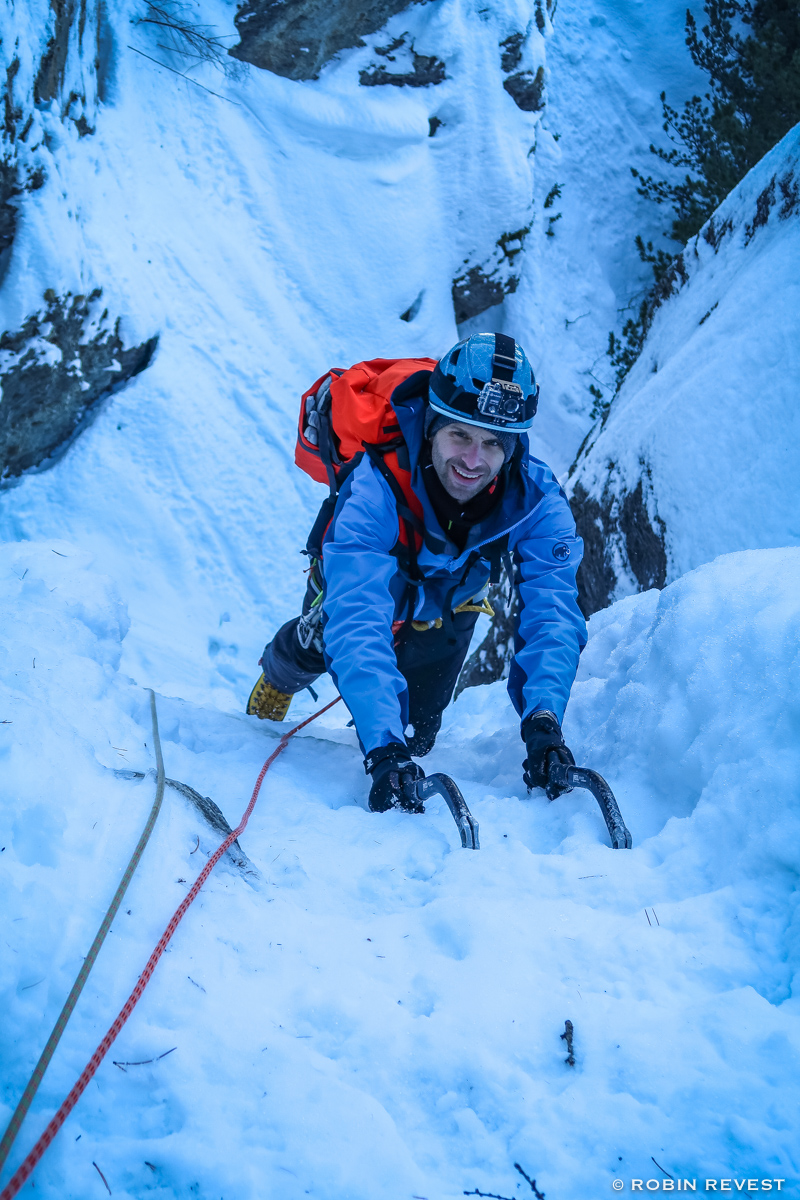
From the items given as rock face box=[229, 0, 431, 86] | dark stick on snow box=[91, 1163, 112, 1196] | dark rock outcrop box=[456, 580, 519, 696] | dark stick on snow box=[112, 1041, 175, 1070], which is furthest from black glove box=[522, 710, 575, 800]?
rock face box=[229, 0, 431, 86]

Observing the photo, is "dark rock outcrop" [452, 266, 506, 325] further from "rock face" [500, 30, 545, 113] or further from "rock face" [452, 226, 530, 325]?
"rock face" [500, 30, 545, 113]

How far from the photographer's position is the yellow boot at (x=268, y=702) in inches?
159

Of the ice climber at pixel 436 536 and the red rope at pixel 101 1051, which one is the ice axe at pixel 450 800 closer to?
the ice climber at pixel 436 536

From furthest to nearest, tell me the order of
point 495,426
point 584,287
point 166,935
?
point 584,287, point 495,426, point 166,935

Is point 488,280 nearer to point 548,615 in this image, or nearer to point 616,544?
point 616,544

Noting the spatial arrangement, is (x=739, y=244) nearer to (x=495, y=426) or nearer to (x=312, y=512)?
(x=495, y=426)

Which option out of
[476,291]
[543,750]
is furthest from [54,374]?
[476,291]

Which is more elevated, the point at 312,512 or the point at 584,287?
the point at 584,287

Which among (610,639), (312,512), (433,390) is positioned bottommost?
(312,512)

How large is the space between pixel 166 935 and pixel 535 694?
149 cm

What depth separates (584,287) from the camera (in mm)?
12758

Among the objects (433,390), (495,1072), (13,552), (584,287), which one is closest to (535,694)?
(433,390)

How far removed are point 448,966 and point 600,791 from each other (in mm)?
695

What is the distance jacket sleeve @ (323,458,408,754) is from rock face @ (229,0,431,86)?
814 cm
